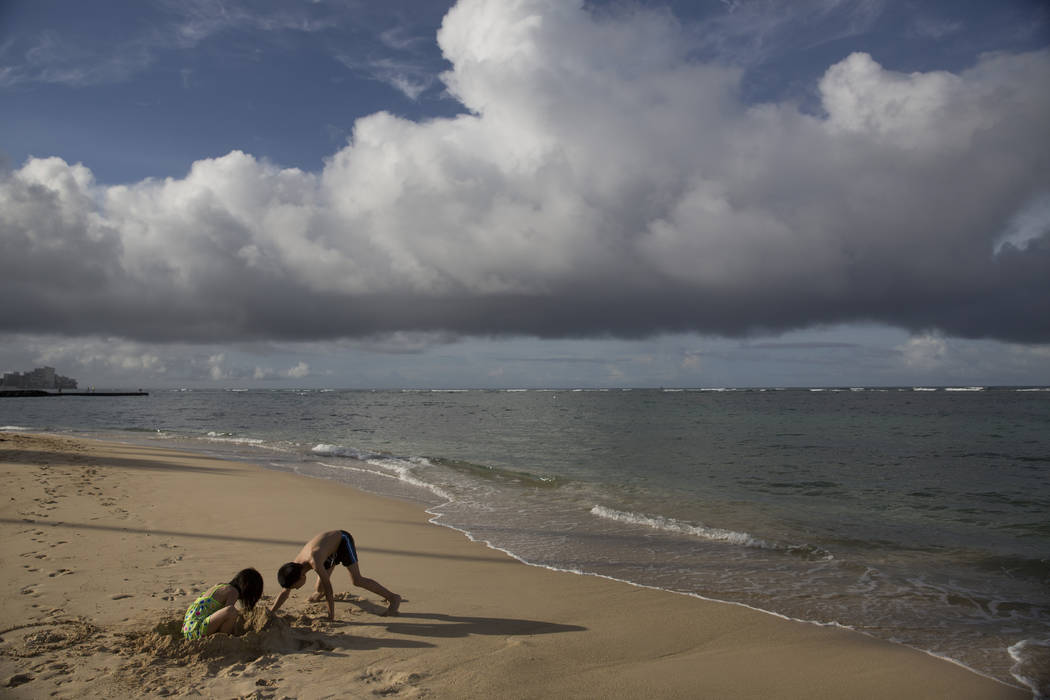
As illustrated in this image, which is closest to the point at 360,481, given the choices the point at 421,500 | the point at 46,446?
the point at 421,500

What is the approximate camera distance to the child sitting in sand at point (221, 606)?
5.37m

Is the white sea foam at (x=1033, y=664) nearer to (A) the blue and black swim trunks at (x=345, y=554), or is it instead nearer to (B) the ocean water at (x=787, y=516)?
(B) the ocean water at (x=787, y=516)

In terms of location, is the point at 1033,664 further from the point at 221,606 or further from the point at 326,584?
the point at 221,606

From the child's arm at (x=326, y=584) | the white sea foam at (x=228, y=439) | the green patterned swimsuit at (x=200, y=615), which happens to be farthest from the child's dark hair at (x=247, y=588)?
the white sea foam at (x=228, y=439)

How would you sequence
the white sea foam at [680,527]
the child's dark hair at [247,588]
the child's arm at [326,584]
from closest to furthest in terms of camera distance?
the child's dark hair at [247,588], the child's arm at [326,584], the white sea foam at [680,527]

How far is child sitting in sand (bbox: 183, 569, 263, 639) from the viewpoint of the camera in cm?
537

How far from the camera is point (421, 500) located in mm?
14922

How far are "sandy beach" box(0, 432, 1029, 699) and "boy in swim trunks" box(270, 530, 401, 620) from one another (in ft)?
0.70

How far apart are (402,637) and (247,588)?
167cm

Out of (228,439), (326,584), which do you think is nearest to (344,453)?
(228,439)

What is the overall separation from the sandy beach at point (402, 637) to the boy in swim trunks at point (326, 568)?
8.4 inches

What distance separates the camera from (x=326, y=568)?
631cm

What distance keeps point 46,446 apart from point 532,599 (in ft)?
84.3

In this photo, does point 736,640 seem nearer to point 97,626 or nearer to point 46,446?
point 97,626
